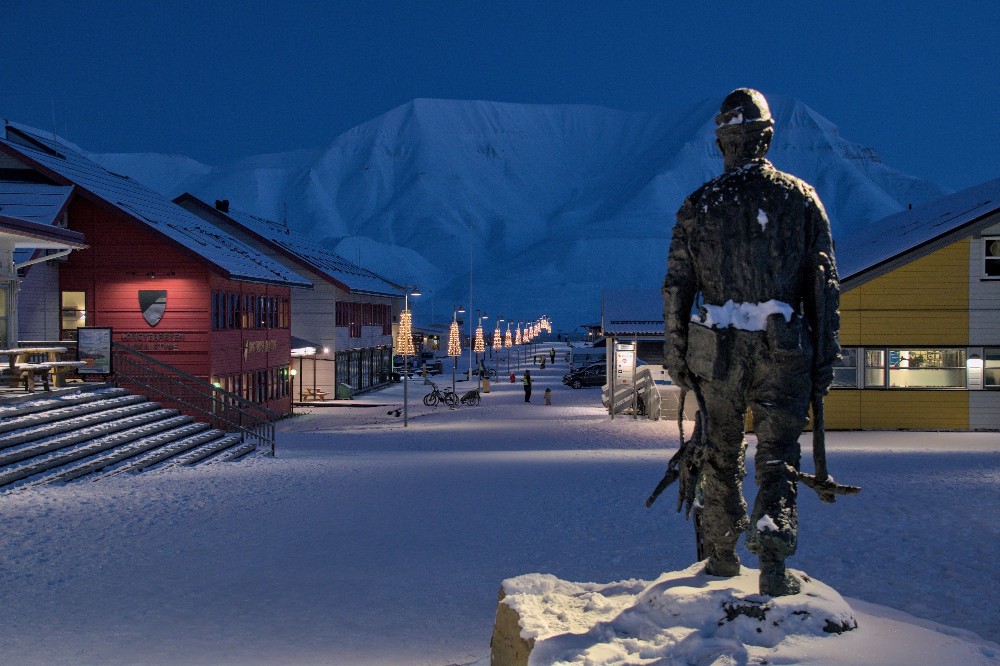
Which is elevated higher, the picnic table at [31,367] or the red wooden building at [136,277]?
the red wooden building at [136,277]

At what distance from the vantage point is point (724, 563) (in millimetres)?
6266

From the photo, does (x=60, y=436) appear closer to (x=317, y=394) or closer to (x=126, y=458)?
(x=126, y=458)

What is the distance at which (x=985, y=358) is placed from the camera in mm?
27359

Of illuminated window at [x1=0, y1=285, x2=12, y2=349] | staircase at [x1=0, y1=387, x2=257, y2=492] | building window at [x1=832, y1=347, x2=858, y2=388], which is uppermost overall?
illuminated window at [x1=0, y1=285, x2=12, y2=349]

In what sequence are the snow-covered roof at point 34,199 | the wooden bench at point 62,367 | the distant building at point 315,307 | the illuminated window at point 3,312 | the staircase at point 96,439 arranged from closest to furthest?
the staircase at point 96,439
the wooden bench at point 62,367
the illuminated window at point 3,312
the snow-covered roof at point 34,199
the distant building at point 315,307

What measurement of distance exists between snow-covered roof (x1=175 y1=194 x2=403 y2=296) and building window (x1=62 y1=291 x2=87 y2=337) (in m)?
14.8

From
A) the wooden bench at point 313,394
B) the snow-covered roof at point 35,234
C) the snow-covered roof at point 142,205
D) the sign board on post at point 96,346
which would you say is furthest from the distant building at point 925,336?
the wooden bench at point 313,394

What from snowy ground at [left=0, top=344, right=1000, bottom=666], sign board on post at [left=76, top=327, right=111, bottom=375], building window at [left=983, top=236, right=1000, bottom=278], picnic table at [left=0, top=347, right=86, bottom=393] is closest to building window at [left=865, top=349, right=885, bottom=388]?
building window at [left=983, top=236, right=1000, bottom=278]

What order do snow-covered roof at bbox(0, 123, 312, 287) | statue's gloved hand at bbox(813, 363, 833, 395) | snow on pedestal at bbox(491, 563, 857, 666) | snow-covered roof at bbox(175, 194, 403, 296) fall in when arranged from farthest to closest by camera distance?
snow-covered roof at bbox(175, 194, 403, 296)
snow-covered roof at bbox(0, 123, 312, 287)
statue's gloved hand at bbox(813, 363, 833, 395)
snow on pedestal at bbox(491, 563, 857, 666)

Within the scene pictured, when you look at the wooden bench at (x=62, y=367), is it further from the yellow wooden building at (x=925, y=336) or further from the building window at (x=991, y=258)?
the building window at (x=991, y=258)

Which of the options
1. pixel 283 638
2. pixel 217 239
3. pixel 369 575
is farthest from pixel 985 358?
pixel 217 239

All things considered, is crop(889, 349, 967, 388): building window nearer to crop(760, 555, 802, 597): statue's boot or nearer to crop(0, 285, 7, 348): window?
crop(760, 555, 802, 597): statue's boot

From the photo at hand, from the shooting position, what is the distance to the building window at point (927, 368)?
89.8 feet

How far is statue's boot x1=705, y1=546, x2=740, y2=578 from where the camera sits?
20.5 feet
